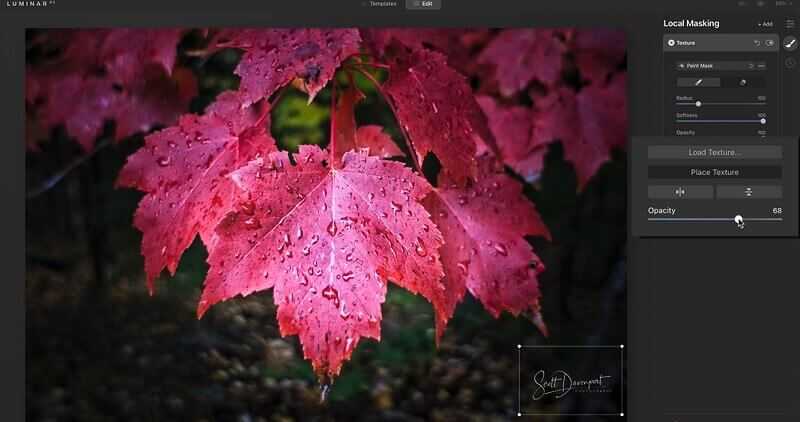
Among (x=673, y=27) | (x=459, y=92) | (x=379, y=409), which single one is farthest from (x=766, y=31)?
(x=379, y=409)

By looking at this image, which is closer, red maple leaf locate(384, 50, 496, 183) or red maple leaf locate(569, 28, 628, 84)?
red maple leaf locate(384, 50, 496, 183)

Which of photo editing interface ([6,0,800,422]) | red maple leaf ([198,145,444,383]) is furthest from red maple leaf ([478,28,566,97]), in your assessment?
red maple leaf ([198,145,444,383])

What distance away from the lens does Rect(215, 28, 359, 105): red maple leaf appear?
0.94 meters

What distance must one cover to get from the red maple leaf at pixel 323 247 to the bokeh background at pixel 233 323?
495mm

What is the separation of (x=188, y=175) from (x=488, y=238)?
1.78 feet

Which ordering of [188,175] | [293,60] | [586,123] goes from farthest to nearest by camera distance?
1. [586,123]
2. [188,175]
3. [293,60]

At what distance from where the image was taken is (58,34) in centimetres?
125

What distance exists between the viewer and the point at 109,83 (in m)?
1.37

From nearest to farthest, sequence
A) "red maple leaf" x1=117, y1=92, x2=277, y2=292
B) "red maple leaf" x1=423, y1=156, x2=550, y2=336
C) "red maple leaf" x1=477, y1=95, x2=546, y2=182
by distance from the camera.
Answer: "red maple leaf" x1=117, y1=92, x2=277, y2=292
"red maple leaf" x1=423, y1=156, x2=550, y2=336
"red maple leaf" x1=477, y1=95, x2=546, y2=182

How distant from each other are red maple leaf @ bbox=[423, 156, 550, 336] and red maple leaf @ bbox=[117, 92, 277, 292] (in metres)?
0.34
